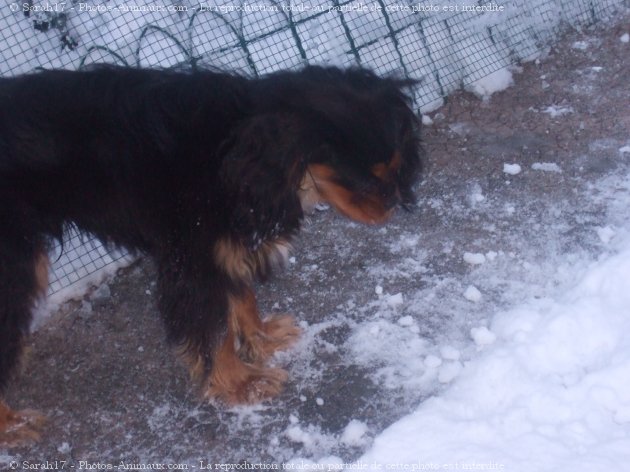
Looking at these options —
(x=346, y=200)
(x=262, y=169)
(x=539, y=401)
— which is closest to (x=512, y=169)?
(x=539, y=401)

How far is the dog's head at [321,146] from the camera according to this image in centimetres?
255

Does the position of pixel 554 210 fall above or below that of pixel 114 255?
below

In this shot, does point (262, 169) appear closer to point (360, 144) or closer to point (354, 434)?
point (360, 144)

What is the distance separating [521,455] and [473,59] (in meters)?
3.35

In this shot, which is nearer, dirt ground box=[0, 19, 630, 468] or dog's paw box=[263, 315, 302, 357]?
dirt ground box=[0, 19, 630, 468]

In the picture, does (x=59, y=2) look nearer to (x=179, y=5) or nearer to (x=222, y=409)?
(x=179, y=5)

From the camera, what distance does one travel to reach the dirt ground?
328 cm

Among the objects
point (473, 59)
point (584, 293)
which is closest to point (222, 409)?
point (584, 293)

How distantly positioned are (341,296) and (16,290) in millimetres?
1720

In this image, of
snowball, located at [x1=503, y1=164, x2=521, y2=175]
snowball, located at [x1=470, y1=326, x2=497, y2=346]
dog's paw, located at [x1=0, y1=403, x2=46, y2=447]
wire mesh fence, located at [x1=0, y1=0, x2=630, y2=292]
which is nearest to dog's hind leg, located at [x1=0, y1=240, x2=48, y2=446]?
dog's paw, located at [x1=0, y1=403, x2=46, y2=447]

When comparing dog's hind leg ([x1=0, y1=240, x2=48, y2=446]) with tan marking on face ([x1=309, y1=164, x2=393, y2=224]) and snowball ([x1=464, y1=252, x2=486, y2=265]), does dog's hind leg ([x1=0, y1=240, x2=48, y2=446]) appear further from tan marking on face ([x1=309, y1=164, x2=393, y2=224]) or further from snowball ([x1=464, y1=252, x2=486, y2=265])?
snowball ([x1=464, y1=252, x2=486, y2=265])

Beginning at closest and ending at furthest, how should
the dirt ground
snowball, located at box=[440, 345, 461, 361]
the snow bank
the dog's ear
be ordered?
the dog's ear < the snow bank < the dirt ground < snowball, located at box=[440, 345, 461, 361]

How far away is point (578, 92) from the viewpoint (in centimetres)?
503

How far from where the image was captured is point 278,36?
484 cm
